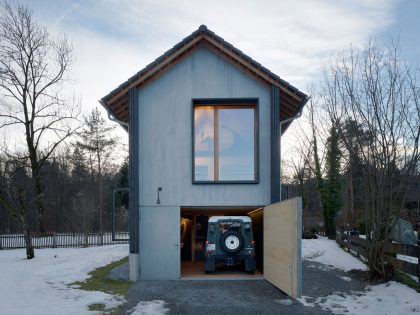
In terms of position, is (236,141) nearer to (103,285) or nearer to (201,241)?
(103,285)

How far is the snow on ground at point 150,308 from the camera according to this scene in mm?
7607

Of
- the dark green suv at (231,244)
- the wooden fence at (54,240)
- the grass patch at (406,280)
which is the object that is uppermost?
the dark green suv at (231,244)

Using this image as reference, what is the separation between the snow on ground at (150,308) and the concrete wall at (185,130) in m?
3.36

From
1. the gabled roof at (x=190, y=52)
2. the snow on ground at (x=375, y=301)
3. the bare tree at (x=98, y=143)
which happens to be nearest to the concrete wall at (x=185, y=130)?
the gabled roof at (x=190, y=52)

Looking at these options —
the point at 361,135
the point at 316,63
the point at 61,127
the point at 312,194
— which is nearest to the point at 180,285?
the point at 361,135

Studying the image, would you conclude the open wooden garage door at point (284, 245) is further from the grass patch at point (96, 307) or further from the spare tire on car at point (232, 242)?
the grass patch at point (96, 307)

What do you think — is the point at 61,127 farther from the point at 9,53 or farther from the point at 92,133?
the point at 92,133

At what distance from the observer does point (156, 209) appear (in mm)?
11203

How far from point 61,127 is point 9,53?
5.38 metres

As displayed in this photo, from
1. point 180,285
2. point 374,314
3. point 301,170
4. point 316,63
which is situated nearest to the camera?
point 374,314

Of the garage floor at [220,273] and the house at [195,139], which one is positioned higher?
the house at [195,139]

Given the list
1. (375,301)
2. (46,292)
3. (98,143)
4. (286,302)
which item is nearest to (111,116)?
(46,292)

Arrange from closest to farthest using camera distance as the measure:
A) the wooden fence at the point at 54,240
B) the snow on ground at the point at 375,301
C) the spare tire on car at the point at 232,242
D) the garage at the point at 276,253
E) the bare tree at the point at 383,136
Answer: the snow on ground at the point at 375,301
the garage at the point at 276,253
the bare tree at the point at 383,136
the spare tire on car at the point at 232,242
the wooden fence at the point at 54,240

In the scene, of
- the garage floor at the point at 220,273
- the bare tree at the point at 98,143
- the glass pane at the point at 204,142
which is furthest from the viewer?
the bare tree at the point at 98,143
